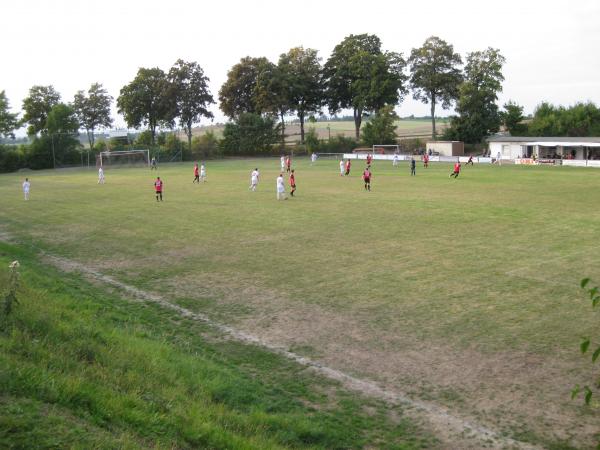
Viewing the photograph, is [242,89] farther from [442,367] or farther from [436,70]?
[442,367]

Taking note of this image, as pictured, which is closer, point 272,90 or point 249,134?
point 249,134

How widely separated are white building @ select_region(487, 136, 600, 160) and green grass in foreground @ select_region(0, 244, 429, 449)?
59.0 m

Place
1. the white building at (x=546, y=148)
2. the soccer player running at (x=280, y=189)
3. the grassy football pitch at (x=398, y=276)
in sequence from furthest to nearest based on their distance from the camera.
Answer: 1. the white building at (x=546, y=148)
2. the soccer player running at (x=280, y=189)
3. the grassy football pitch at (x=398, y=276)

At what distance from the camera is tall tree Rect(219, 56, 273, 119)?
3698 inches

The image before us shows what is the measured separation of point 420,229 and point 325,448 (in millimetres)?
16529

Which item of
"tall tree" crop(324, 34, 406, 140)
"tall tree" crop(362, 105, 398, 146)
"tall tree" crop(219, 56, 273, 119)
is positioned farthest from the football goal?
"tall tree" crop(219, 56, 273, 119)

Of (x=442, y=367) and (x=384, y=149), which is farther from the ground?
(x=384, y=149)

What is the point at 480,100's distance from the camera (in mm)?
79312

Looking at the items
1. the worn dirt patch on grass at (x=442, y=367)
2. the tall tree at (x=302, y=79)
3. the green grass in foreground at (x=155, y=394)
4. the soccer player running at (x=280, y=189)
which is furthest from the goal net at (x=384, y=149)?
the green grass in foreground at (x=155, y=394)

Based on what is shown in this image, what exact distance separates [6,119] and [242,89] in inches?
1429

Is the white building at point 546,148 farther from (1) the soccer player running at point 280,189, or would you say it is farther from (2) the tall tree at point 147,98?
(2) the tall tree at point 147,98

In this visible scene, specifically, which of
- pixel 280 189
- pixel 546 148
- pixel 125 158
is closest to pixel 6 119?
pixel 125 158

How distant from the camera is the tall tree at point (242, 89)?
93.9 metres

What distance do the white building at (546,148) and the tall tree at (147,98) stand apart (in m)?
50.3
